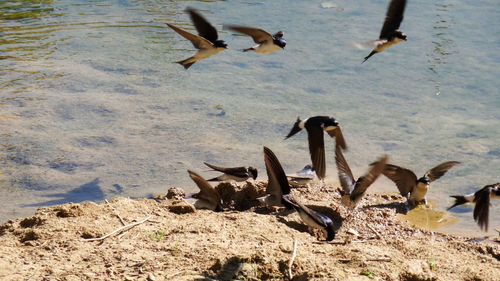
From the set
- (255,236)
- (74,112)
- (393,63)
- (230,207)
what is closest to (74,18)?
(74,112)

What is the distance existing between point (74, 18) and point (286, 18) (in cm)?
350

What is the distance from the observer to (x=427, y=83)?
297 inches

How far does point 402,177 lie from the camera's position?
487cm

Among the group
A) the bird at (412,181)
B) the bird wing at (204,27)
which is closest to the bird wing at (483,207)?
the bird at (412,181)

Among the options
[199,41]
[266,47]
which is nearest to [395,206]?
[266,47]

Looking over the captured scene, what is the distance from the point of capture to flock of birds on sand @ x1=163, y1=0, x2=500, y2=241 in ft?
13.0

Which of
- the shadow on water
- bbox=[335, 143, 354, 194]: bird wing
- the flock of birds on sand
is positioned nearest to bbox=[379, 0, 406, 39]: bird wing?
the flock of birds on sand

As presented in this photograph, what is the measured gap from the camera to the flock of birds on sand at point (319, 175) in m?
3.96

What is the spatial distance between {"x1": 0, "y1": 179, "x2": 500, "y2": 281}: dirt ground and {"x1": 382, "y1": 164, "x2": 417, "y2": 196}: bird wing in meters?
0.43

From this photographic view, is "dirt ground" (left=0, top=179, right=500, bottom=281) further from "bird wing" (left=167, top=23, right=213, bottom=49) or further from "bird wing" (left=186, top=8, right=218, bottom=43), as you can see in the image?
"bird wing" (left=186, top=8, right=218, bottom=43)

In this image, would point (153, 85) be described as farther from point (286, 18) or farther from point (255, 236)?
point (255, 236)

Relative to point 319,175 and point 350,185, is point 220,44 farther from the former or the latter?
point 350,185

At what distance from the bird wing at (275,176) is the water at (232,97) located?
122cm

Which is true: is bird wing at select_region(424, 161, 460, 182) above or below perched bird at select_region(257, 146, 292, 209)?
below
